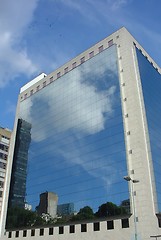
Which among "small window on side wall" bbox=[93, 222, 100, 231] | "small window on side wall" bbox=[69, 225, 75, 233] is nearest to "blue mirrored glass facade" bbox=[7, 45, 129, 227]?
"small window on side wall" bbox=[93, 222, 100, 231]

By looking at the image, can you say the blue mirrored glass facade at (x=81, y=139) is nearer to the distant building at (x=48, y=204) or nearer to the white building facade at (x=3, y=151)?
the distant building at (x=48, y=204)

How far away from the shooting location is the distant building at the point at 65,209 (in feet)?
226

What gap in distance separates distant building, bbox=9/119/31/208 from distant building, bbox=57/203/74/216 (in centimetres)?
1727

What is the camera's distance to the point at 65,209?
70.4 metres

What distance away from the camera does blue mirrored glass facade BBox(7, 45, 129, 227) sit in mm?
64812

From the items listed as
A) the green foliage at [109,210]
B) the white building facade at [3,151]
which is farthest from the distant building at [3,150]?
the green foliage at [109,210]

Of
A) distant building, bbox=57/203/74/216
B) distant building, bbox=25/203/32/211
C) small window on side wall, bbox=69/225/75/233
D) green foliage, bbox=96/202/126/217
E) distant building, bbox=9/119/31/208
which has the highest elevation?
distant building, bbox=9/119/31/208

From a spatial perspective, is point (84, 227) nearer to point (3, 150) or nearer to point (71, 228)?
point (71, 228)

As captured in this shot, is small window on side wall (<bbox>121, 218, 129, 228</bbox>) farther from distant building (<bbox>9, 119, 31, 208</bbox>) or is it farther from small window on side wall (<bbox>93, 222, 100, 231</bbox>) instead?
distant building (<bbox>9, 119, 31, 208</bbox>)

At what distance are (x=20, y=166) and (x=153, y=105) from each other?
47.5 m

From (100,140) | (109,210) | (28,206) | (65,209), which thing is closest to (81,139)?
(100,140)

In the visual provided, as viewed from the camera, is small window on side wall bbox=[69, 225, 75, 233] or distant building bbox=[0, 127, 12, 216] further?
A: distant building bbox=[0, 127, 12, 216]

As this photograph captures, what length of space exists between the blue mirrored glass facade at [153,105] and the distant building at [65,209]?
22111 mm

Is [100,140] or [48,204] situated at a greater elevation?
[100,140]
